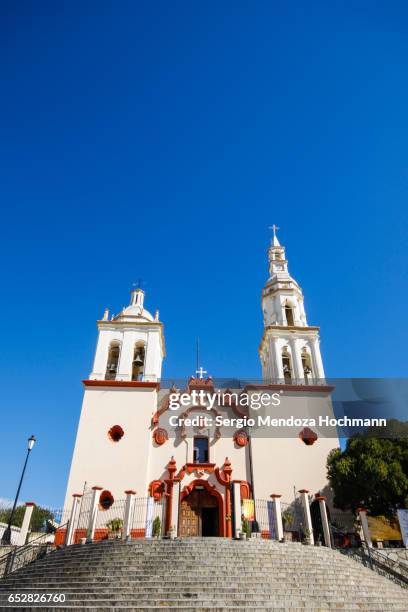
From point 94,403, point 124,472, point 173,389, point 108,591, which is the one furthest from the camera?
point 173,389

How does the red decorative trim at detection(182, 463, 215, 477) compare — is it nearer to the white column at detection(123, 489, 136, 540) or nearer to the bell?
the white column at detection(123, 489, 136, 540)

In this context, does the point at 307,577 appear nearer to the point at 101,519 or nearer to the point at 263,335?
the point at 101,519

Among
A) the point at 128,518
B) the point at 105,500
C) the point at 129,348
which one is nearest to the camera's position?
the point at 128,518

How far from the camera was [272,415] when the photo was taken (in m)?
22.5

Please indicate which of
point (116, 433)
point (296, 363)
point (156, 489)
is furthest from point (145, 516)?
point (296, 363)

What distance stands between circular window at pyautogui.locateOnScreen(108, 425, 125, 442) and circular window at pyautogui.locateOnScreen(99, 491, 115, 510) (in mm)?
2691

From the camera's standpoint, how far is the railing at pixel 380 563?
578 inches

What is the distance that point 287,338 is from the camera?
2597cm

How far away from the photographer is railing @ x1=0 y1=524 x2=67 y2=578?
50.0ft

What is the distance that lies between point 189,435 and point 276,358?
23.9 feet

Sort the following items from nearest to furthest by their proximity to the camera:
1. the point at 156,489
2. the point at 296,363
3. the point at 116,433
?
1. the point at 156,489
2. the point at 116,433
3. the point at 296,363

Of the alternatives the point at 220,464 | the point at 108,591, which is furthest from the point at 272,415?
the point at 108,591

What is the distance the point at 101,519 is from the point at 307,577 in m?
10.7

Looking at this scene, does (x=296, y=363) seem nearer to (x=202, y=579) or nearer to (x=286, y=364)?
(x=286, y=364)
